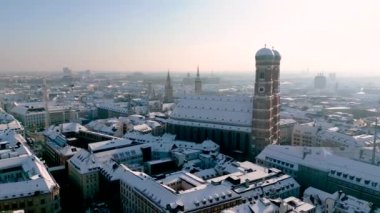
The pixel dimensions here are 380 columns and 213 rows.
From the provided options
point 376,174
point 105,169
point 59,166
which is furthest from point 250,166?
point 59,166

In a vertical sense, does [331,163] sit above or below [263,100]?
below

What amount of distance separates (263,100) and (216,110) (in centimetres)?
2429

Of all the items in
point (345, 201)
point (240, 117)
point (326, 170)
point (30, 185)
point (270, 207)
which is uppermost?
point (240, 117)

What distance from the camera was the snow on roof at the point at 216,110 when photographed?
134500 mm

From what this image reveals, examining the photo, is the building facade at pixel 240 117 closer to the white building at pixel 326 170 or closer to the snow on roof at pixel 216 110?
the snow on roof at pixel 216 110

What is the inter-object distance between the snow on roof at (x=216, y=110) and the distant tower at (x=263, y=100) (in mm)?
6235

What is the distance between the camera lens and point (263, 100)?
124000mm

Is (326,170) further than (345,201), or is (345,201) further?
(326,170)

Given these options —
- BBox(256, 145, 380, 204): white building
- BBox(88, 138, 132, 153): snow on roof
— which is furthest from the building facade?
BBox(88, 138, 132, 153): snow on roof

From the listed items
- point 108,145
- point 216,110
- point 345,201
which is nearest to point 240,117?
point 216,110

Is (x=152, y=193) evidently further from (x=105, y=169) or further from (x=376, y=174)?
(x=376, y=174)

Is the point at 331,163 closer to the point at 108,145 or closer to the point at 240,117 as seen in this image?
the point at 240,117

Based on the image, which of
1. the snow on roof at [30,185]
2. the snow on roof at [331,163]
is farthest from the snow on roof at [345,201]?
the snow on roof at [30,185]

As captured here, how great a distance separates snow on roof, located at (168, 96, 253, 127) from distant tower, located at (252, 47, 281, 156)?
20.5 ft
